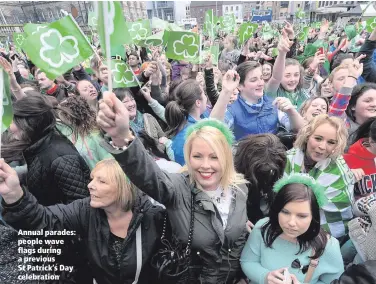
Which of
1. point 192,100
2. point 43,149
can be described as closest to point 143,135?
point 192,100

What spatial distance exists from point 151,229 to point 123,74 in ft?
6.46

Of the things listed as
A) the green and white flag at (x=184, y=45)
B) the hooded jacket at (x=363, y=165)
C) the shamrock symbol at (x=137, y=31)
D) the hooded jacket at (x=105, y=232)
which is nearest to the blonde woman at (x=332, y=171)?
the hooded jacket at (x=363, y=165)

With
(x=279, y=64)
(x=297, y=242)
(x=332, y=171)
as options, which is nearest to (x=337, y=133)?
(x=332, y=171)

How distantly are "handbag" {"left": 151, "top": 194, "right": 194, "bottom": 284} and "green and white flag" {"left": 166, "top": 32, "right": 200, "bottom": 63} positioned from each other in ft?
10.5

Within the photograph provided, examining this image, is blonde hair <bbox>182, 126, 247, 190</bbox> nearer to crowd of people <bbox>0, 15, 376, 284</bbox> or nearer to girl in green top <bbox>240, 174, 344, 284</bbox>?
crowd of people <bbox>0, 15, 376, 284</bbox>

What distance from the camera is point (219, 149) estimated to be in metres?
1.62

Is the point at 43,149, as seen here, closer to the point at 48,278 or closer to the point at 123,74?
the point at 48,278

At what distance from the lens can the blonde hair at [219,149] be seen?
1.62 meters

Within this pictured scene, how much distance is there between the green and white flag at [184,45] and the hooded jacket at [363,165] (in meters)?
2.75

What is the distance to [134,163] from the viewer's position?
1.30 metres

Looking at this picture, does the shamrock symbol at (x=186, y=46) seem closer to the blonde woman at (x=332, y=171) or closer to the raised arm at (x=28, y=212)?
the blonde woman at (x=332, y=171)

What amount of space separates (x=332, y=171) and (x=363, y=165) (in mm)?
389

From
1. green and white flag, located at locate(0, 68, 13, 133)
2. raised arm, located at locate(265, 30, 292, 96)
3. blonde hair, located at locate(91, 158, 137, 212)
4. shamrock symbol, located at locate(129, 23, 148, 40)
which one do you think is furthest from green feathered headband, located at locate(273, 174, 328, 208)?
shamrock symbol, located at locate(129, 23, 148, 40)

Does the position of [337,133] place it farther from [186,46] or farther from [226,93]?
[186,46]
